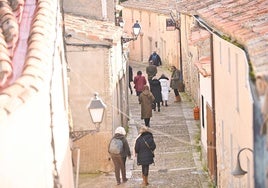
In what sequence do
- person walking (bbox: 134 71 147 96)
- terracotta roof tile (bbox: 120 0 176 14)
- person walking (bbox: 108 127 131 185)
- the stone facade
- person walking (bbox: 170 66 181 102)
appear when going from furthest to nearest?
terracotta roof tile (bbox: 120 0 176 14) < the stone facade < person walking (bbox: 170 66 181 102) < person walking (bbox: 134 71 147 96) < person walking (bbox: 108 127 131 185)

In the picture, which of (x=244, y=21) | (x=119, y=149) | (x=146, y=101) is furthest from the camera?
(x=146, y=101)

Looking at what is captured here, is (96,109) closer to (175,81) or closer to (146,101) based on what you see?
(146,101)

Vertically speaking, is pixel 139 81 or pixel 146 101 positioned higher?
pixel 139 81

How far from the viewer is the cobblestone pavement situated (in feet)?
55.6

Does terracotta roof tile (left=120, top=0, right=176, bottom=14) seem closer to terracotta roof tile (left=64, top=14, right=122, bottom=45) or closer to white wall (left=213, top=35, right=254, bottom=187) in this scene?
terracotta roof tile (left=64, top=14, right=122, bottom=45)

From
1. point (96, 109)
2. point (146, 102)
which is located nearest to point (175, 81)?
point (146, 102)

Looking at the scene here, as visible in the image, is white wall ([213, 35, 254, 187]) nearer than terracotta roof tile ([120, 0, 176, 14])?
Yes

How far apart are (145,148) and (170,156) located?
3259mm

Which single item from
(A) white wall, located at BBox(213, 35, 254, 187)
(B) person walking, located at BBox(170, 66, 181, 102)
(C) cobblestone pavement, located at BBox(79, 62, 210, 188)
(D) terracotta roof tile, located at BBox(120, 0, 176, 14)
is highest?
(D) terracotta roof tile, located at BBox(120, 0, 176, 14)

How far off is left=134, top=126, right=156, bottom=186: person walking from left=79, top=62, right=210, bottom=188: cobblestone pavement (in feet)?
1.86

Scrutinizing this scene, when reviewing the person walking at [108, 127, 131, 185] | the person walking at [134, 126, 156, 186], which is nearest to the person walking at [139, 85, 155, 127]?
the person walking at [134, 126, 156, 186]

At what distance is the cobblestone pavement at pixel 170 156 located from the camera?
55.6 ft

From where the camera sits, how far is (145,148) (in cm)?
1623

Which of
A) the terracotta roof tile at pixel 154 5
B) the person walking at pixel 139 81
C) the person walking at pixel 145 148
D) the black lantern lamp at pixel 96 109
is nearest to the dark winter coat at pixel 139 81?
the person walking at pixel 139 81
